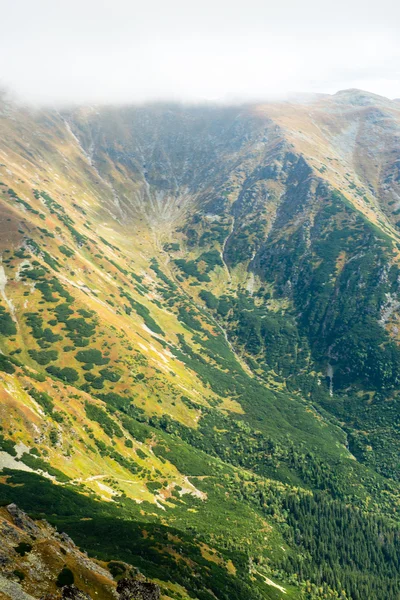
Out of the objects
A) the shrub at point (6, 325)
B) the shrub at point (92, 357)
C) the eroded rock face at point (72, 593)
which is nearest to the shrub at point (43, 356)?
the shrub at point (92, 357)

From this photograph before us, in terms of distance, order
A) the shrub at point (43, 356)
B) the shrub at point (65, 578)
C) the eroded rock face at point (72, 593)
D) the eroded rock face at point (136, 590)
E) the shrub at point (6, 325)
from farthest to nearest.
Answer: the shrub at point (6, 325) < the shrub at point (43, 356) < the eroded rock face at point (136, 590) < the shrub at point (65, 578) < the eroded rock face at point (72, 593)

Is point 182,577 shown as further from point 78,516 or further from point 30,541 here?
point 30,541

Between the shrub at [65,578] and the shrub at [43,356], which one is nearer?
the shrub at [65,578]

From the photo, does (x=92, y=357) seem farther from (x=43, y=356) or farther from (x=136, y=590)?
(x=136, y=590)

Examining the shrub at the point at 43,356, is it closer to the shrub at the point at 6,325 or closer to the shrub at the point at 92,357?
the shrub at the point at 92,357

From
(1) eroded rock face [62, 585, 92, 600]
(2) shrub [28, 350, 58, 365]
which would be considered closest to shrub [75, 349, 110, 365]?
(2) shrub [28, 350, 58, 365]

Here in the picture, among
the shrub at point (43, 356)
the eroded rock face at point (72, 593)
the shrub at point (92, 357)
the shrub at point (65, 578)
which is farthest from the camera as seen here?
the shrub at point (92, 357)

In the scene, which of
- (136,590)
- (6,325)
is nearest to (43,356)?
(6,325)

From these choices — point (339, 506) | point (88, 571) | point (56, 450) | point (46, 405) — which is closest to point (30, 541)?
point (88, 571)

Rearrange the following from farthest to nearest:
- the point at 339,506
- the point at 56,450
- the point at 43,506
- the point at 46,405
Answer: the point at 339,506 → the point at 46,405 → the point at 56,450 → the point at 43,506
